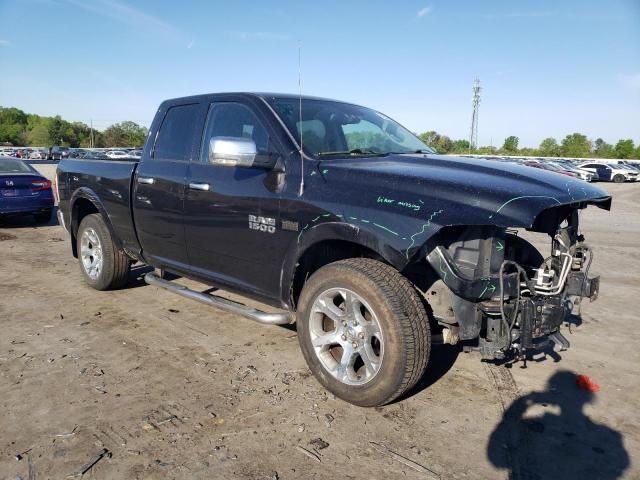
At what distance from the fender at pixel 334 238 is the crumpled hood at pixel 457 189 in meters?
0.16

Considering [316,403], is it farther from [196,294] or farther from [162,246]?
[162,246]

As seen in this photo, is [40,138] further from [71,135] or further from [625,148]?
[625,148]

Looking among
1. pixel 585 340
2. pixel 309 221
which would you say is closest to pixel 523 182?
pixel 309 221

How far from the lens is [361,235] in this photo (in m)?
2.90

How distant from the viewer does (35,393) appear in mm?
3164

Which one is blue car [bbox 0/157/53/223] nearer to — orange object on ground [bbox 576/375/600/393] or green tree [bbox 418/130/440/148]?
green tree [bbox 418/130/440/148]

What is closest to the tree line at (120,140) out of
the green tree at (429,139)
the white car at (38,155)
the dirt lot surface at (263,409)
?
the white car at (38,155)

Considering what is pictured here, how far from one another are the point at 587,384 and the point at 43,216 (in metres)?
10.7

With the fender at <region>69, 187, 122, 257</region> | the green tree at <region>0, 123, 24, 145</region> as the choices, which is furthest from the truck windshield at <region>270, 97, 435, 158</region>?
the green tree at <region>0, 123, 24, 145</region>

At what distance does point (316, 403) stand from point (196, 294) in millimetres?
1474

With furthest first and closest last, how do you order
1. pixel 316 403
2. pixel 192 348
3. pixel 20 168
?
pixel 20 168, pixel 192 348, pixel 316 403

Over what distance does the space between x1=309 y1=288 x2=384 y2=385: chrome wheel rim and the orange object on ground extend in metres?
1.47

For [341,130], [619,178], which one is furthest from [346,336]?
[619,178]

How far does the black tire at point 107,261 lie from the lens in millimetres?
5195
